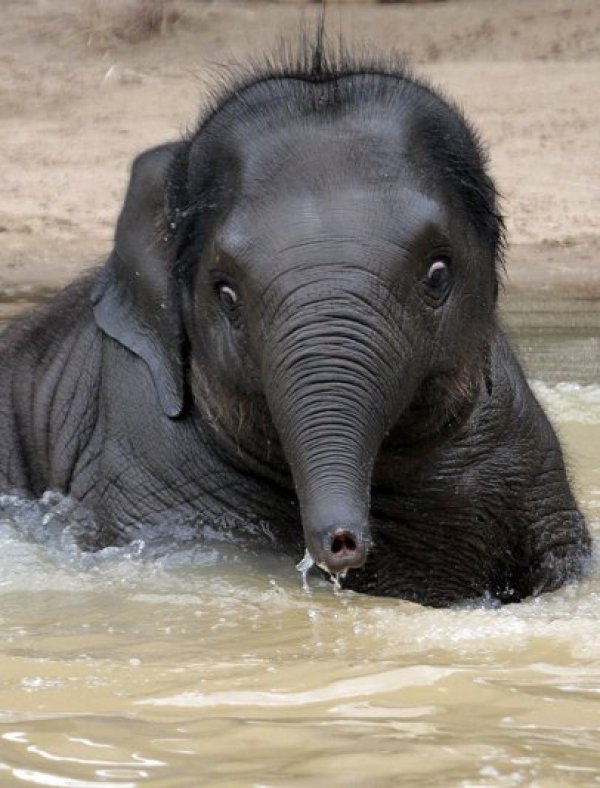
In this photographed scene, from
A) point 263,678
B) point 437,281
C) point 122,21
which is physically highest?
point 122,21

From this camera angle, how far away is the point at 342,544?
199 inches

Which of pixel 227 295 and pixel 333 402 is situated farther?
pixel 227 295

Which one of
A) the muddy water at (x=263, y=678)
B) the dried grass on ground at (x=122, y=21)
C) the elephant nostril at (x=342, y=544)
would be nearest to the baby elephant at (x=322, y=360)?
the elephant nostril at (x=342, y=544)

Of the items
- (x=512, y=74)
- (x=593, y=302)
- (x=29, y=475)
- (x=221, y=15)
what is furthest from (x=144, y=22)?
(x=29, y=475)

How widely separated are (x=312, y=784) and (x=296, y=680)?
0.88 metres

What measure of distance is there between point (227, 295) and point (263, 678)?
1.50 metres

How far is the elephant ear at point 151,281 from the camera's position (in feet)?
21.0

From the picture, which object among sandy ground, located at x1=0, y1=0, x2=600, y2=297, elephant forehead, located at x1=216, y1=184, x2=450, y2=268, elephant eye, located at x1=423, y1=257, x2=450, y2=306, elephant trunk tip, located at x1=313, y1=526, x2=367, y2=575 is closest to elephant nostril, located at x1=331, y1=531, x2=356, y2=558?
elephant trunk tip, located at x1=313, y1=526, x2=367, y2=575

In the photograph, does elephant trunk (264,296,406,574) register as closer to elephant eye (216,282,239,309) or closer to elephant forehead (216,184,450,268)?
elephant forehead (216,184,450,268)

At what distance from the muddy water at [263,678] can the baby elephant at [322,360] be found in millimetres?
238

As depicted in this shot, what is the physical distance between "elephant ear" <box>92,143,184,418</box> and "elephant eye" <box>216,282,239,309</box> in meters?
0.42

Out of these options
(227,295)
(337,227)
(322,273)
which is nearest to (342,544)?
(322,273)

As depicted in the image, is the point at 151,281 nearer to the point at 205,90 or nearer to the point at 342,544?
the point at 342,544

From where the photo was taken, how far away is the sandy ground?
15195mm
